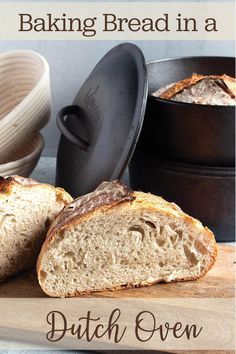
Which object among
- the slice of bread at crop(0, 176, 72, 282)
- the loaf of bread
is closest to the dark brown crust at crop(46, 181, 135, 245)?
the slice of bread at crop(0, 176, 72, 282)

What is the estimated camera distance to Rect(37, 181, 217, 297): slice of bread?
6.26 feet

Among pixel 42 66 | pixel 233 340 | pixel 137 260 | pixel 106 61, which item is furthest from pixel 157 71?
pixel 233 340

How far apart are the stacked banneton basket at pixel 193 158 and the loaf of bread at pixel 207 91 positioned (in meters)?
0.09

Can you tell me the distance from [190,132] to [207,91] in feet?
0.58

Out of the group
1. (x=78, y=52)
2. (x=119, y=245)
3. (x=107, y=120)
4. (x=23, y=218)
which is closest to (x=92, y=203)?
(x=119, y=245)

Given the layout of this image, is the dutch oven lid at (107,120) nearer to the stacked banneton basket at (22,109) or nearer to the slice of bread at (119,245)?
the stacked banneton basket at (22,109)

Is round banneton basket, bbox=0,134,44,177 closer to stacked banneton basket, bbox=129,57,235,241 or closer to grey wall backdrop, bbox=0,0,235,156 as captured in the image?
stacked banneton basket, bbox=129,57,235,241

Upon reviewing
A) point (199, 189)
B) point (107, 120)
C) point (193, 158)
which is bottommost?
point (199, 189)

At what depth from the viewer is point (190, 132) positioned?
2445mm

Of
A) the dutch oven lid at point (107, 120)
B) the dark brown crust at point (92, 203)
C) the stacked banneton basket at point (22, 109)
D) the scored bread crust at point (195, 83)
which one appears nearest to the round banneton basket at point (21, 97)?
the stacked banneton basket at point (22, 109)

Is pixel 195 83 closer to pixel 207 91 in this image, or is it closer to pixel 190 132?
pixel 207 91

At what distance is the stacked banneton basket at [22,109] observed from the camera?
103 inches

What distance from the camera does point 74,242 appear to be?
6.28 ft

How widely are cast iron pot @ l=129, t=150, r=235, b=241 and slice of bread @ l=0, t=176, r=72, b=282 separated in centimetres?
49
